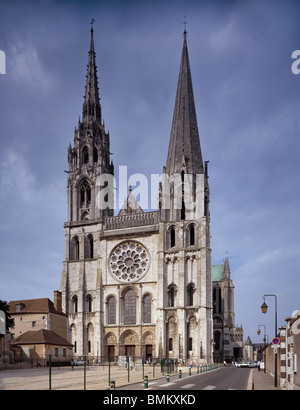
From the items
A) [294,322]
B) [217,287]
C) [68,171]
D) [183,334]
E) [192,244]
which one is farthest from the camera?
[217,287]

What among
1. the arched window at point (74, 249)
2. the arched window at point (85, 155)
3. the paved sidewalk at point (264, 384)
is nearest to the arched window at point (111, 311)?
the arched window at point (74, 249)

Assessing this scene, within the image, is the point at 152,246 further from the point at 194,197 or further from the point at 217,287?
the point at 217,287

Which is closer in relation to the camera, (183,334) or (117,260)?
(183,334)

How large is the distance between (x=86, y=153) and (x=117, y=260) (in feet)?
61.6

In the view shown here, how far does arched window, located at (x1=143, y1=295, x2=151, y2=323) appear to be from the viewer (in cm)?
6556

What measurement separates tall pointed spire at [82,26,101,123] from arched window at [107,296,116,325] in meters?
30.2

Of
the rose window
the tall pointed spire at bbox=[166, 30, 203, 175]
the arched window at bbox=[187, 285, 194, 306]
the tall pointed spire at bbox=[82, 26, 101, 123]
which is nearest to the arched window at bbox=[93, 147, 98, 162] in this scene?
the tall pointed spire at bbox=[82, 26, 101, 123]

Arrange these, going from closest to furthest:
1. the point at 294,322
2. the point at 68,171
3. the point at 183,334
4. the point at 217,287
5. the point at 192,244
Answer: the point at 294,322 → the point at 183,334 → the point at 192,244 → the point at 68,171 → the point at 217,287

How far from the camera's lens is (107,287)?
6812 cm

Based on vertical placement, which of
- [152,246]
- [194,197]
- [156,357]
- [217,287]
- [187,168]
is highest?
[187,168]

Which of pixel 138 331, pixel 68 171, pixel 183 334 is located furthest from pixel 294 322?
pixel 68 171

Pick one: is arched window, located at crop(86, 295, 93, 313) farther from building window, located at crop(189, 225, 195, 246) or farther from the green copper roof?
the green copper roof

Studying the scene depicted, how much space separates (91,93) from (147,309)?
37.4 metres

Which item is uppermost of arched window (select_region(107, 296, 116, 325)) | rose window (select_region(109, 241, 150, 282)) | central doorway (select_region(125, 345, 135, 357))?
rose window (select_region(109, 241, 150, 282))
